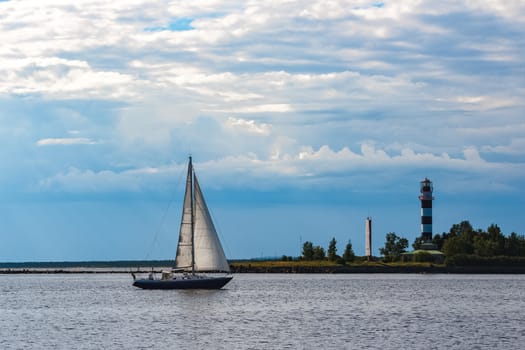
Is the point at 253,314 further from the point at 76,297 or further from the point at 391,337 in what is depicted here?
the point at 76,297

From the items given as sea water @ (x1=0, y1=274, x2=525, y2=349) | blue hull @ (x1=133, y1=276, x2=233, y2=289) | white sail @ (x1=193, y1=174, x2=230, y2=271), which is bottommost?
sea water @ (x1=0, y1=274, x2=525, y2=349)

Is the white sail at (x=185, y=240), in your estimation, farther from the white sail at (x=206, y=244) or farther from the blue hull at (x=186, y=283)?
the blue hull at (x=186, y=283)

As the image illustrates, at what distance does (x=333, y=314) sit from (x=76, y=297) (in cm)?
4196

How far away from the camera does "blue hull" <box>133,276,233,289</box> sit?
102 m

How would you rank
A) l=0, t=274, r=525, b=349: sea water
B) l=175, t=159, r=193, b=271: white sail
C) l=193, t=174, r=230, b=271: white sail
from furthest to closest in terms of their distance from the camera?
l=193, t=174, r=230, b=271: white sail, l=175, t=159, r=193, b=271: white sail, l=0, t=274, r=525, b=349: sea water

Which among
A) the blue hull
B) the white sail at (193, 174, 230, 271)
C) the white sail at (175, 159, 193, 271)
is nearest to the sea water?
the blue hull

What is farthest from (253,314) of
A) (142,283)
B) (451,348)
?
(142,283)

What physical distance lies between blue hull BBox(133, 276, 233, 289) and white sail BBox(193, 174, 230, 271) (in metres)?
2.89

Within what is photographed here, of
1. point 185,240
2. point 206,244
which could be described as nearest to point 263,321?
point 206,244

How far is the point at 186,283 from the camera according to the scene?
101 metres

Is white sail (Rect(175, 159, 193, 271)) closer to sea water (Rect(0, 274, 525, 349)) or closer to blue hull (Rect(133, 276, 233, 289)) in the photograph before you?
blue hull (Rect(133, 276, 233, 289))

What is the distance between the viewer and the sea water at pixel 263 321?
56.3m

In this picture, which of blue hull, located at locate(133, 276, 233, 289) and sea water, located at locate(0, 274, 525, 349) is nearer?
sea water, located at locate(0, 274, 525, 349)

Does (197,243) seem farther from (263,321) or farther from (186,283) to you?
(263,321)
